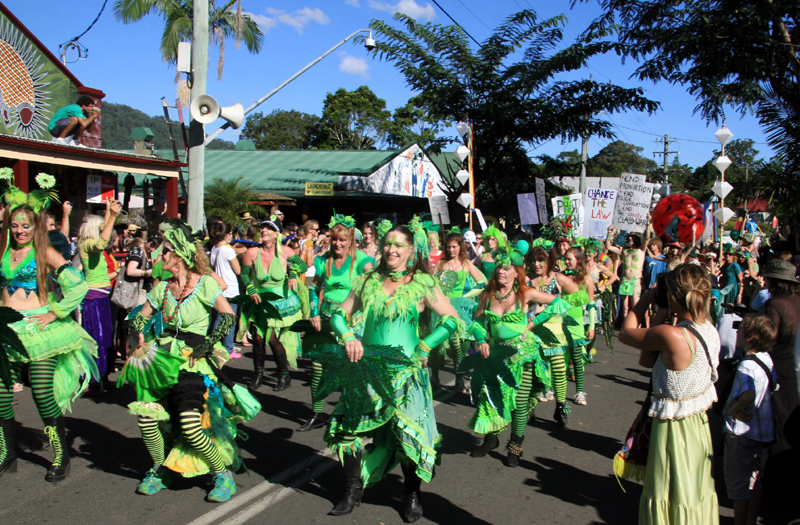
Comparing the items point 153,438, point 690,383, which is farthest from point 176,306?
point 690,383

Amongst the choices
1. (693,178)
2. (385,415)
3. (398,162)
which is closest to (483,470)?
(385,415)

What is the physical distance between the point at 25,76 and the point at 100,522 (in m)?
13.8

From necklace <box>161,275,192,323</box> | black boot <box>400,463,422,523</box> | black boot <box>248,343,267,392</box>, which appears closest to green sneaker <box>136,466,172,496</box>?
necklace <box>161,275,192,323</box>

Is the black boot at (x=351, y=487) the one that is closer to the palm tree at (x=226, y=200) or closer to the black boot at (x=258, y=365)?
the black boot at (x=258, y=365)

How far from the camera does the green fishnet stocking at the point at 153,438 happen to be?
4.07 metres

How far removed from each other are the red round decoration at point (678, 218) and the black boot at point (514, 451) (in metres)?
7.60

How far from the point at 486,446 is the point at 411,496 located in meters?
1.37

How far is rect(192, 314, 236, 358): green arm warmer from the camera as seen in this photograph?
4.18 m

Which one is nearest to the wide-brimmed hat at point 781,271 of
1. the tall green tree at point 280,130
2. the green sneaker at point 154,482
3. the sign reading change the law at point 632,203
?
the green sneaker at point 154,482

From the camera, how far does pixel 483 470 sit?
16.0 ft

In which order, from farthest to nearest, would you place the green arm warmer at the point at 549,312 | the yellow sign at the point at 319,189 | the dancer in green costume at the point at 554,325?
the yellow sign at the point at 319,189 → the dancer in green costume at the point at 554,325 → the green arm warmer at the point at 549,312

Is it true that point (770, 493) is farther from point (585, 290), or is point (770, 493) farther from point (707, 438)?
point (585, 290)

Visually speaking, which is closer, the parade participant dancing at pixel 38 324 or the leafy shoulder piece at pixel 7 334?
Result: the leafy shoulder piece at pixel 7 334

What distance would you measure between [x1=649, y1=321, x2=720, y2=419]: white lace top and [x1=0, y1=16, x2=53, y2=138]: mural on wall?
48.3 feet
